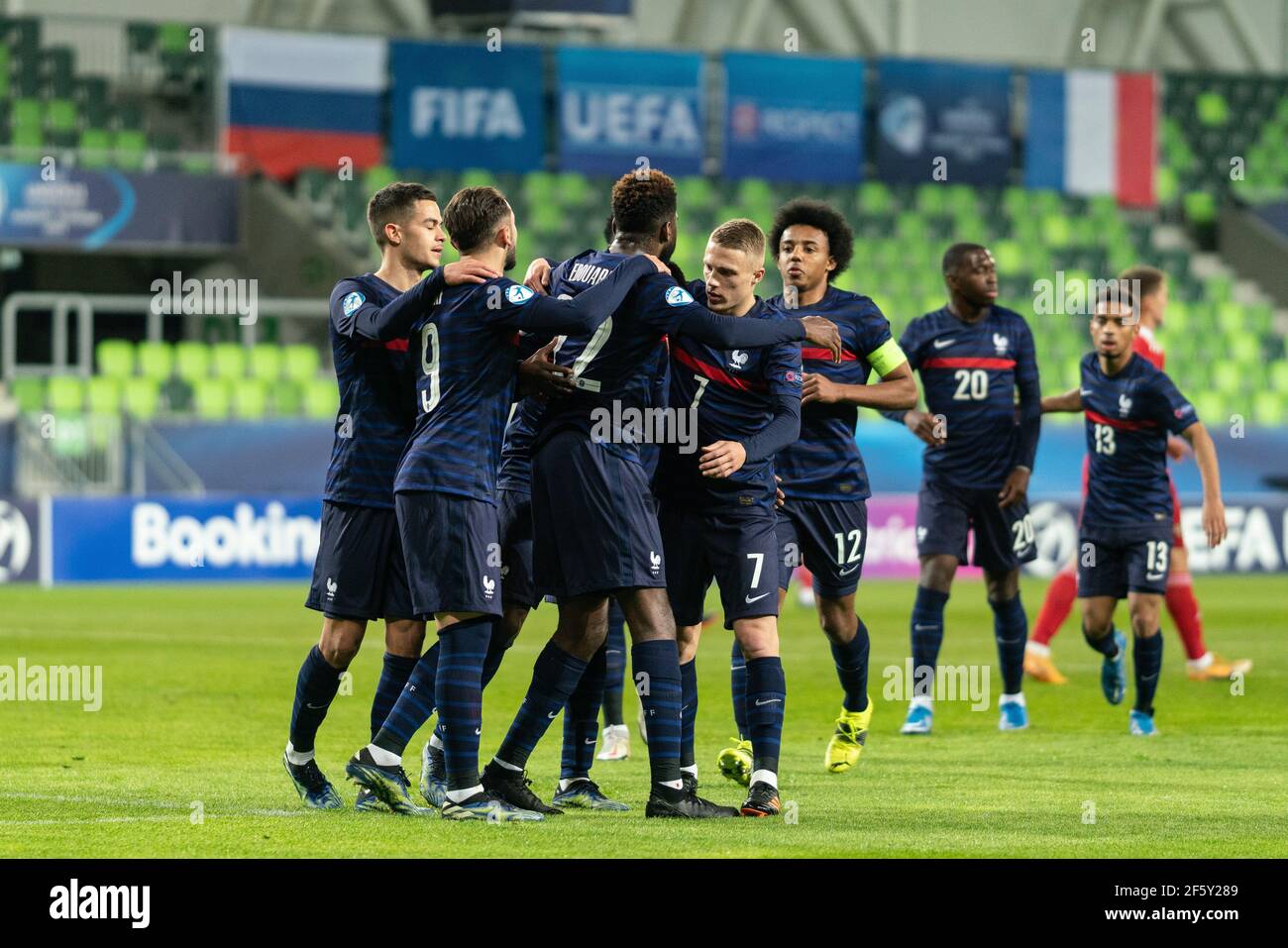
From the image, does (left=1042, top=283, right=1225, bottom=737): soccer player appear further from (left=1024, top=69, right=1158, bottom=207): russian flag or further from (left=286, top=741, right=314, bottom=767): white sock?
(left=1024, top=69, right=1158, bottom=207): russian flag

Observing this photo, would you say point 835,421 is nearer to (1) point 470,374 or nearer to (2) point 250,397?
(1) point 470,374

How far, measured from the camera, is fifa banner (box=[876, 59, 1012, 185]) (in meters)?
28.9

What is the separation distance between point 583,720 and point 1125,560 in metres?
3.84

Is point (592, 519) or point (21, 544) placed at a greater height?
point (592, 519)

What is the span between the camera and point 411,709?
271 inches

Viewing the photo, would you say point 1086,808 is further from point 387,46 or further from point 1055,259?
point 1055,259

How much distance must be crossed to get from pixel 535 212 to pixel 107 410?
6.42 m

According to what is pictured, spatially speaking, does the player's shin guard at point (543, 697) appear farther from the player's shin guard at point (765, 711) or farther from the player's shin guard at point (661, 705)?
the player's shin guard at point (765, 711)

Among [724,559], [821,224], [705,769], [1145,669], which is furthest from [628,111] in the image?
[724,559]

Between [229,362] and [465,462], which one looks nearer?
[465,462]

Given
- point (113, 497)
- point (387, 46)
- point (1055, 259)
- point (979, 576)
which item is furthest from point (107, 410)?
point (1055, 259)

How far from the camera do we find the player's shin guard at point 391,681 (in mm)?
7305

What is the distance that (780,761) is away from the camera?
8.80 meters

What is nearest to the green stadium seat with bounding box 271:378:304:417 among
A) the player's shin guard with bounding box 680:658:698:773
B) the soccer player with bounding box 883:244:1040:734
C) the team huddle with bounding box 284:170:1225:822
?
the soccer player with bounding box 883:244:1040:734
